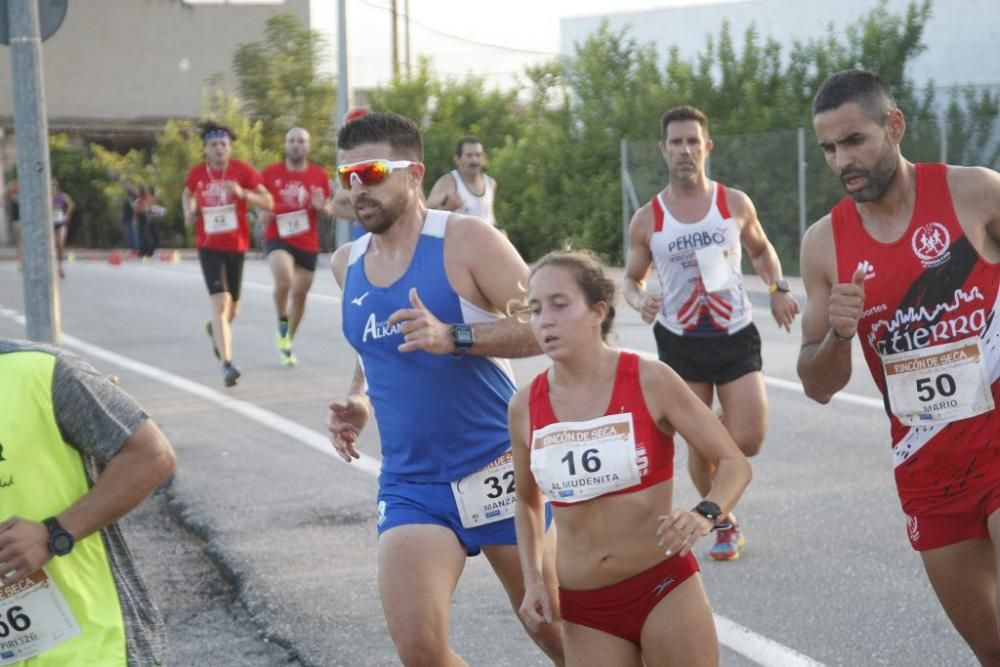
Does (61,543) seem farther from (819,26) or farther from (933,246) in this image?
(819,26)

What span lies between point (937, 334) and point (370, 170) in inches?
72.3

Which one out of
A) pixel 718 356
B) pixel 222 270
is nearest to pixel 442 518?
pixel 718 356

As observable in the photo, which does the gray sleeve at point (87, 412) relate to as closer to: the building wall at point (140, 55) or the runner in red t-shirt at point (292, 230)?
the runner in red t-shirt at point (292, 230)

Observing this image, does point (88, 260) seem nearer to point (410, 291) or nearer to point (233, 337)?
point (233, 337)

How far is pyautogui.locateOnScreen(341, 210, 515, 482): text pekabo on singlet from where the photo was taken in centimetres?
491

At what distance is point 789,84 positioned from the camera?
87.8 feet

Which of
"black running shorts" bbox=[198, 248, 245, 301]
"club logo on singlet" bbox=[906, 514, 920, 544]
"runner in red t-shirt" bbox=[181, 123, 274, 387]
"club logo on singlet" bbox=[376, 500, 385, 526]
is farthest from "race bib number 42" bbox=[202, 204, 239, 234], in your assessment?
"club logo on singlet" bbox=[906, 514, 920, 544]

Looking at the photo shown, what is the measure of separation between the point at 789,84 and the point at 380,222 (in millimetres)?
22808

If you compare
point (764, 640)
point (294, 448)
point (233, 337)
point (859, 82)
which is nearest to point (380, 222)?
point (859, 82)

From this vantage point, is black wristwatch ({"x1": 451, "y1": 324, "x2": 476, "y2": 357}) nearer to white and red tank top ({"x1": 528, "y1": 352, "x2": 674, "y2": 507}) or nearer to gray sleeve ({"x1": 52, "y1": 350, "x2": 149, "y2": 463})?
white and red tank top ({"x1": 528, "y1": 352, "x2": 674, "y2": 507})

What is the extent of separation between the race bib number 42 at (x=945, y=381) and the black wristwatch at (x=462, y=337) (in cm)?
130

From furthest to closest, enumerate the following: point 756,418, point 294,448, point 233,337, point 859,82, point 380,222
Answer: point 233,337 → point 294,448 → point 756,418 → point 380,222 → point 859,82

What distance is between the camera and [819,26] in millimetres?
32656

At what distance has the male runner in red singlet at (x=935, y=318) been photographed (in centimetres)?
459
